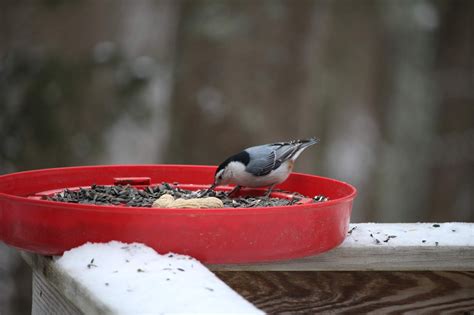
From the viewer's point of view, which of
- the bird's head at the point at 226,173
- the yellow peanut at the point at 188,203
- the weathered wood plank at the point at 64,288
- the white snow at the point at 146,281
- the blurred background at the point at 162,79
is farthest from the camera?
the blurred background at the point at 162,79

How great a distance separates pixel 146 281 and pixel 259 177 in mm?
1473

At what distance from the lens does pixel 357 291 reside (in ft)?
7.00

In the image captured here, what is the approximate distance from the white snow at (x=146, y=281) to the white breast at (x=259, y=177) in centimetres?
110

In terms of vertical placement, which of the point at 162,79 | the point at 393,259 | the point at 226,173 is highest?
the point at 162,79

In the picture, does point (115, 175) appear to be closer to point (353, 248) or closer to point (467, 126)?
point (353, 248)

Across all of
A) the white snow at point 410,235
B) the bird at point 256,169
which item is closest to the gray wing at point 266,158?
the bird at point 256,169

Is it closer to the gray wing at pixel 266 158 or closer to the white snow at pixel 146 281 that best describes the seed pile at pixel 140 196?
the gray wing at pixel 266 158

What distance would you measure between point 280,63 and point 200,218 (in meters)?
3.87

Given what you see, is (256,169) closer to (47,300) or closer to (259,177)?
(259,177)

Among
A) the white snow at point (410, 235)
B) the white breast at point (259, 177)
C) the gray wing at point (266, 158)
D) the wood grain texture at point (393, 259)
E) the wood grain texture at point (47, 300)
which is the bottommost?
the wood grain texture at point (47, 300)

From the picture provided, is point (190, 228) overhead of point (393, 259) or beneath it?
overhead

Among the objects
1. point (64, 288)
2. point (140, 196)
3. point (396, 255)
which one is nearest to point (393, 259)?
point (396, 255)

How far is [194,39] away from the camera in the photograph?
5.42m

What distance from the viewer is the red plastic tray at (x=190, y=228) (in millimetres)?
1735
